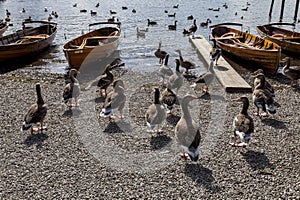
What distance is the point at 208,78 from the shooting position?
15.4m

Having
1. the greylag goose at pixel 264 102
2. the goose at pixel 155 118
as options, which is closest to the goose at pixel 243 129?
the greylag goose at pixel 264 102

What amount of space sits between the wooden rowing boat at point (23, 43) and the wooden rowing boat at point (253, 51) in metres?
12.4

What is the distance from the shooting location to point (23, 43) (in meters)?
22.9

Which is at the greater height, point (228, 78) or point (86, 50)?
point (86, 50)

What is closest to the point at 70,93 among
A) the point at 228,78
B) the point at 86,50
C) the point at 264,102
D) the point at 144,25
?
the point at 264,102

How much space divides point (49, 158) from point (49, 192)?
1751 millimetres

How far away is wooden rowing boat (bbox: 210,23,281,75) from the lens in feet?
62.9

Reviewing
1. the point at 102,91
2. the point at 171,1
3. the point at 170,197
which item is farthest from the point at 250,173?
the point at 171,1

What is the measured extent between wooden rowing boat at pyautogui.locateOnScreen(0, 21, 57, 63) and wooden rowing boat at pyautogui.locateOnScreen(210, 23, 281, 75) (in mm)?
12362

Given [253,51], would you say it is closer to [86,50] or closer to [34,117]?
[86,50]

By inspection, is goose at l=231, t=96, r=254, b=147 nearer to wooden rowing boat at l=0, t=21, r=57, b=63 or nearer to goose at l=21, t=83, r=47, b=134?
goose at l=21, t=83, r=47, b=134

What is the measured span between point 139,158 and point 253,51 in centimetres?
1304

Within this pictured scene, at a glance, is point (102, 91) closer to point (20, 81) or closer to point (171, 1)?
point (20, 81)

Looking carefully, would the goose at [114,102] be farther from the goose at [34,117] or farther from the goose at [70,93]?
the goose at [34,117]
